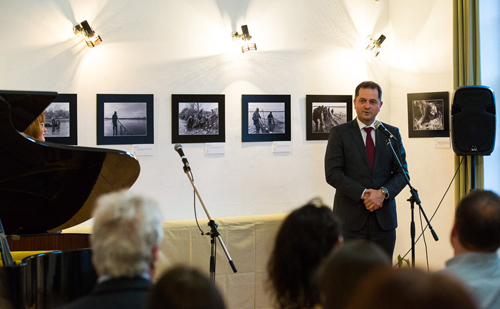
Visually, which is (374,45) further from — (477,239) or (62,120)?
(477,239)

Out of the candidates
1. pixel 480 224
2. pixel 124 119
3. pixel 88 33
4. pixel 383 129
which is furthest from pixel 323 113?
pixel 480 224

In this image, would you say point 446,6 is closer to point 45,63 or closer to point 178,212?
point 178,212

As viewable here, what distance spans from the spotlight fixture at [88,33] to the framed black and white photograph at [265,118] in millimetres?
1524

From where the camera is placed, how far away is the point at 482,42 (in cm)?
433

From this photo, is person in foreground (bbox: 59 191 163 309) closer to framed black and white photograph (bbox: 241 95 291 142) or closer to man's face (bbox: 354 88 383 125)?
man's face (bbox: 354 88 383 125)

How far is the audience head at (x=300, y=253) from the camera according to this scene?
4.81ft

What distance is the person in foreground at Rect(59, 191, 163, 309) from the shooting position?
4.37 feet

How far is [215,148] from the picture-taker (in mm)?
4766

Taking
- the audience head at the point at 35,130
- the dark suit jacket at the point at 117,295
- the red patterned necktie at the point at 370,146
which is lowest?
the dark suit jacket at the point at 117,295

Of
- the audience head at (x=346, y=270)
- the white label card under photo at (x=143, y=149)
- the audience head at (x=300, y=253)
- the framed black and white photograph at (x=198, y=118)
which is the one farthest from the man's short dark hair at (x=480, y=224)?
the white label card under photo at (x=143, y=149)

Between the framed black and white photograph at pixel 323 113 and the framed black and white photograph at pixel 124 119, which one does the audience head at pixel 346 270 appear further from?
the framed black and white photograph at pixel 323 113

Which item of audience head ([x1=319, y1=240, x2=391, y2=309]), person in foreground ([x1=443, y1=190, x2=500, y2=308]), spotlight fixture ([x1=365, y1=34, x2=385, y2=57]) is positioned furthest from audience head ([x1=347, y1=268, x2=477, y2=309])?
spotlight fixture ([x1=365, y1=34, x2=385, y2=57])

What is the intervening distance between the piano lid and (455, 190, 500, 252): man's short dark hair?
1.82m

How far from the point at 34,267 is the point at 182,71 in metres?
2.70
